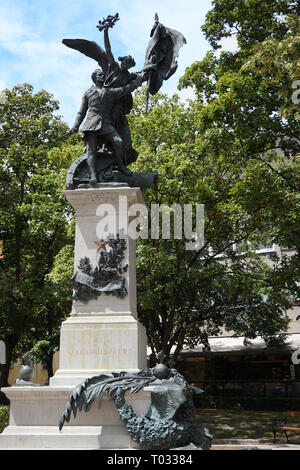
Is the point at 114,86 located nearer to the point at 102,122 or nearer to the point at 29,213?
the point at 102,122

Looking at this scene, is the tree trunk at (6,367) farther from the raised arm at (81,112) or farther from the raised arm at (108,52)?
the raised arm at (108,52)

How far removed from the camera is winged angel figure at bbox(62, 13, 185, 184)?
34.8ft

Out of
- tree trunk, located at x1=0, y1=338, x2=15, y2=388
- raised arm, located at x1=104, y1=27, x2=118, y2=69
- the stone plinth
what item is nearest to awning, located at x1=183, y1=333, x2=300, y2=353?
tree trunk, located at x1=0, y1=338, x2=15, y2=388

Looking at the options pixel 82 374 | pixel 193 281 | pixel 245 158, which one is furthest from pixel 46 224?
pixel 82 374

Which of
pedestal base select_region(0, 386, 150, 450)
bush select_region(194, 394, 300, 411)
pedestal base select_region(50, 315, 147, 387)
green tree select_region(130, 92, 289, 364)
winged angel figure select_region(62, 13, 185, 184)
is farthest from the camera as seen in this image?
bush select_region(194, 394, 300, 411)

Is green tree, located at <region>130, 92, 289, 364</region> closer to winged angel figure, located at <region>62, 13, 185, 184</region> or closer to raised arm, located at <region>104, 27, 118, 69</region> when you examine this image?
winged angel figure, located at <region>62, 13, 185, 184</region>

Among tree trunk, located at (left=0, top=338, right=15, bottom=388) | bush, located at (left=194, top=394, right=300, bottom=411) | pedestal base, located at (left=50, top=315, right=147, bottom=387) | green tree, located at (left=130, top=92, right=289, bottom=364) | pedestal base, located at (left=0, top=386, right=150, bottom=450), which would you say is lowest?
bush, located at (left=194, top=394, right=300, bottom=411)

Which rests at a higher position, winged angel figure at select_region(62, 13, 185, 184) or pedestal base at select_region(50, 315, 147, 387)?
winged angel figure at select_region(62, 13, 185, 184)

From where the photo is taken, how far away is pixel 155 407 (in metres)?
7.83

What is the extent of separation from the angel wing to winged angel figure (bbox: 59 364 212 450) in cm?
662

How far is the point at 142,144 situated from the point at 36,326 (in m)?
11.2

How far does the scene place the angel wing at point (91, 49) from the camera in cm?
1105

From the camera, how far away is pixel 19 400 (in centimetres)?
845
